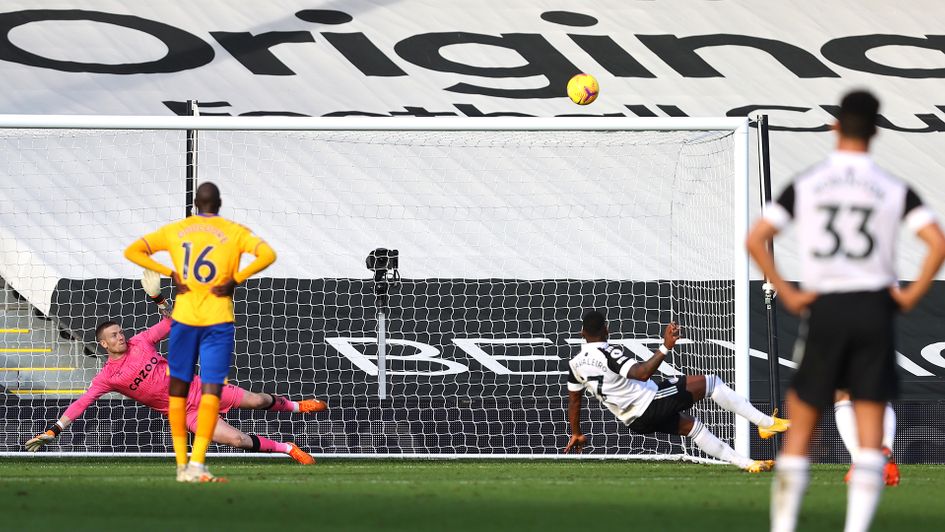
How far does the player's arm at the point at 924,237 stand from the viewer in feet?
13.6

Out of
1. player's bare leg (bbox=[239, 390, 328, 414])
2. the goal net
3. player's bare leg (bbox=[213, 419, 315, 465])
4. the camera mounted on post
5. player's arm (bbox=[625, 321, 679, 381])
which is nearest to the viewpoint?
player's arm (bbox=[625, 321, 679, 381])

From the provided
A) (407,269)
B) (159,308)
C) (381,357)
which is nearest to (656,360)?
(381,357)

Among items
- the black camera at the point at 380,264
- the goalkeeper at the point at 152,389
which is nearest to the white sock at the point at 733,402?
the goalkeeper at the point at 152,389

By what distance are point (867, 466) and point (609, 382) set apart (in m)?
5.02

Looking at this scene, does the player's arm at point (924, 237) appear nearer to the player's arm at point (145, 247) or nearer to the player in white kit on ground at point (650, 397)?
the player's arm at point (145, 247)

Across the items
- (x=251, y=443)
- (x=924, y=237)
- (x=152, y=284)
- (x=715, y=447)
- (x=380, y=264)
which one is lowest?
(x=251, y=443)

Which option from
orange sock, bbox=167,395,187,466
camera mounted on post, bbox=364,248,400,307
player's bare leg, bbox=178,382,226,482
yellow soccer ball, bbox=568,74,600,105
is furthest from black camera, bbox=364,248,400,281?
player's bare leg, bbox=178,382,226,482

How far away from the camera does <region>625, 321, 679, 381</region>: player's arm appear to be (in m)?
8.52

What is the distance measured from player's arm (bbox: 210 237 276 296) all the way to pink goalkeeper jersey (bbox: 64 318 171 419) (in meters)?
2.45

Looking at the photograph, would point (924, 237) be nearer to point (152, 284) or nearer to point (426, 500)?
point (426, 500)

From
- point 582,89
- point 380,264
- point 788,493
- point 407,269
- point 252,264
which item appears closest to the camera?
point 788,493

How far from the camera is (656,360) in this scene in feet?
28.2

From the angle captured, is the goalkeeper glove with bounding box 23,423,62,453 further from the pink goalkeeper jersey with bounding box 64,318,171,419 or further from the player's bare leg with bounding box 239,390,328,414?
the player's bare leg with bounding box 239,390,328,414

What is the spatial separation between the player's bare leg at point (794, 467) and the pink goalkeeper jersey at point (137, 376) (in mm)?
6255
